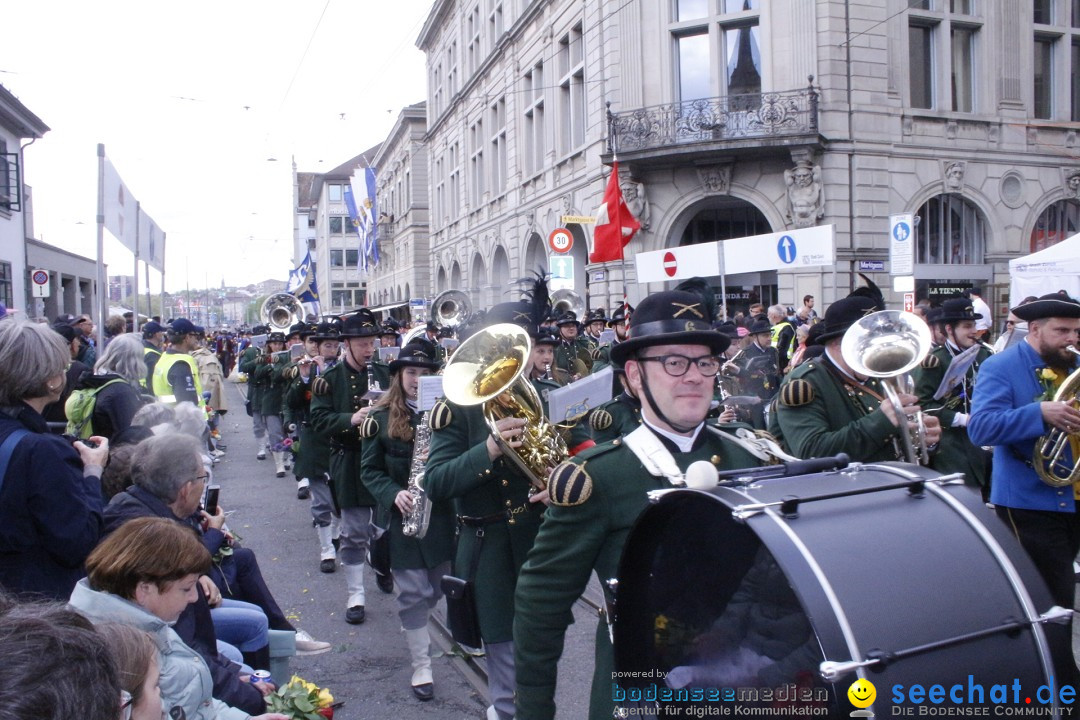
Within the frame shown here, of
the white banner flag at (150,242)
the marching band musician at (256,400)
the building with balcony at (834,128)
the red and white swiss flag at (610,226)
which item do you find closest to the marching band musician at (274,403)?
the marching band musician at (256,400)

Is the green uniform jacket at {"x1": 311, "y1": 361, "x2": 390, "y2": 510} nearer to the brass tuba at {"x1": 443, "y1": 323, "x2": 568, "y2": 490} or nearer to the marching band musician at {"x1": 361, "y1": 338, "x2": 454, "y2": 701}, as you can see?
the marching band musician at {"x1": 361, "y1": 338, "x2": 454, "y2": 701}

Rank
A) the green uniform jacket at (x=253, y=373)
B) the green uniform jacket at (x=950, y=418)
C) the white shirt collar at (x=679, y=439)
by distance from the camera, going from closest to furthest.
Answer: the white shirt collar at (x=679, y=439), the green uniform jacket at (x=950, y=418), the green uniform jacket at (x=253, y=373)

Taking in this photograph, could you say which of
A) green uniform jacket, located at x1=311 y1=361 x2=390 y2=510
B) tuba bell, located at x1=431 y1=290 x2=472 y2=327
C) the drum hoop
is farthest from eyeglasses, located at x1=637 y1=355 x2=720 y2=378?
tuba bell, located at x1=431 y1=290 x2=472 y2=327

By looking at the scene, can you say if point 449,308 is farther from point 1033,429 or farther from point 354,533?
point 1033,429

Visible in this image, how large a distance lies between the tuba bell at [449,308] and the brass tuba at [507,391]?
38.9 feet

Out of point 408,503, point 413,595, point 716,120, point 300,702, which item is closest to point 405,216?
point 716,120

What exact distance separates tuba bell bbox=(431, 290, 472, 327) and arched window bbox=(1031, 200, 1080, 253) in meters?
15.9

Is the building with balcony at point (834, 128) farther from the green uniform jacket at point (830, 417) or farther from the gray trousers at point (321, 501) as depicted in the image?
the green uniform jacket at point (830, 417)

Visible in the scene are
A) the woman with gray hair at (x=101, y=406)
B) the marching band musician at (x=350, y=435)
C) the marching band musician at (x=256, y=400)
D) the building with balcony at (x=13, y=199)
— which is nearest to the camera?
the woman with gray hair at (x=101, y=406)

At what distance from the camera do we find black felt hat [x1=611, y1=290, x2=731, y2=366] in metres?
2.61

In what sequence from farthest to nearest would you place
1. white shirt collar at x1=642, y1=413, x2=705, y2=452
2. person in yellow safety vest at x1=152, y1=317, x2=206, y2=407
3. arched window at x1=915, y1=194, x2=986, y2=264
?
arched window at x1=915, y1=194, x2=986, y2=264 → person in yellow safety vest at x1=152, y1=317, x2=206, y2=407 → white shirt collar at x1=642, y1=413, x2=705, y2=452

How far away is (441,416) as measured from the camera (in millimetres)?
4184

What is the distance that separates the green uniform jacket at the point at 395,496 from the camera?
16.4 feet

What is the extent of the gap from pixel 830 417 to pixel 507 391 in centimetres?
158
